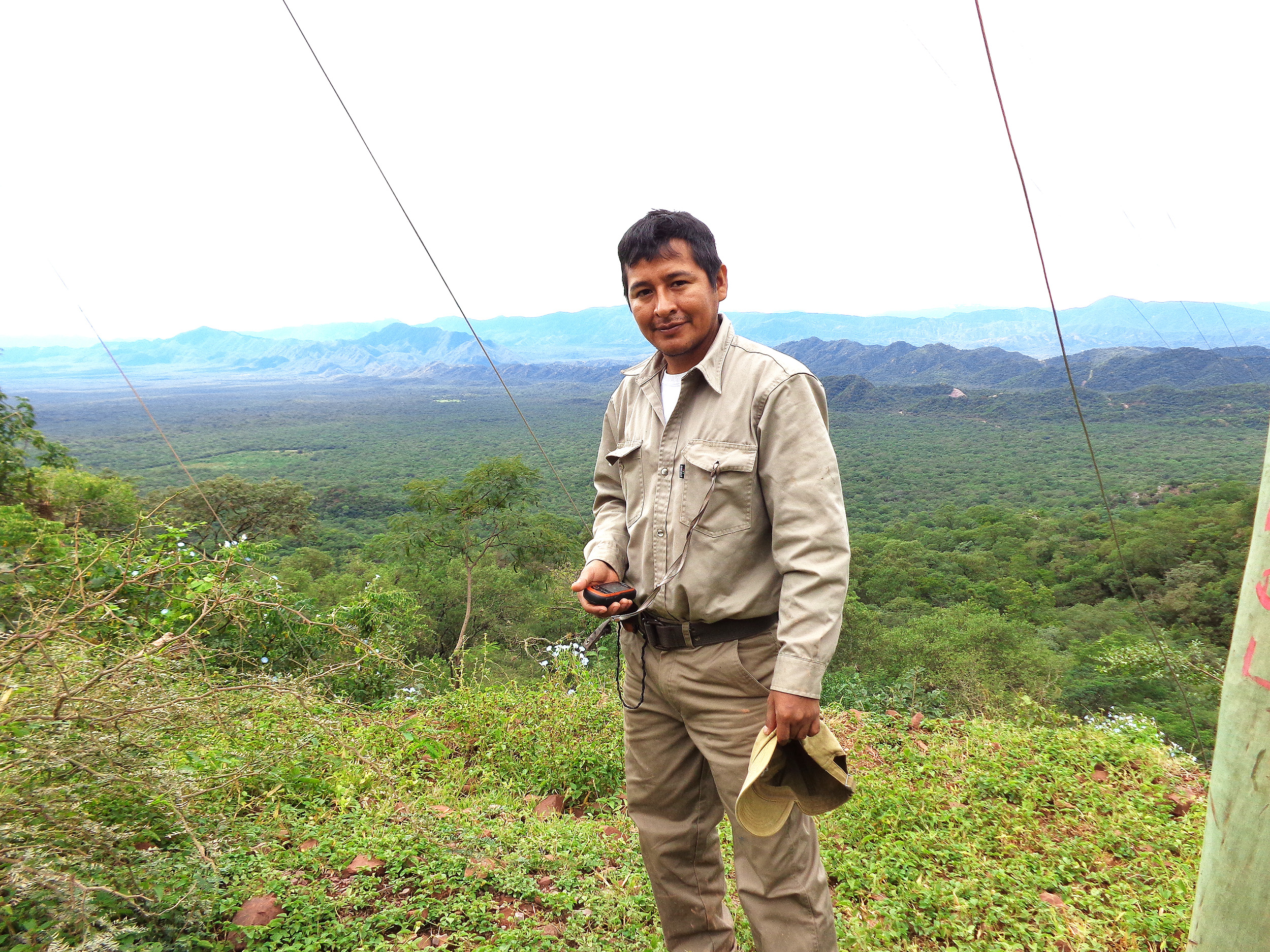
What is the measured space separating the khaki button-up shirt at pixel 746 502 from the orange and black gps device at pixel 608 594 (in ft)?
0.10

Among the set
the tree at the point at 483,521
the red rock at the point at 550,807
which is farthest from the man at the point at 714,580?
the tree at the point at 483,521

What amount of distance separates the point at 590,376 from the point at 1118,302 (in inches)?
2824

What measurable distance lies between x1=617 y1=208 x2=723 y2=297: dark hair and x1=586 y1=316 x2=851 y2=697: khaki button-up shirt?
0.15 m

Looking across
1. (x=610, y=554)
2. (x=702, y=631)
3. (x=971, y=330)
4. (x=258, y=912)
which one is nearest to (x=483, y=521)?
(x=258, y=912)

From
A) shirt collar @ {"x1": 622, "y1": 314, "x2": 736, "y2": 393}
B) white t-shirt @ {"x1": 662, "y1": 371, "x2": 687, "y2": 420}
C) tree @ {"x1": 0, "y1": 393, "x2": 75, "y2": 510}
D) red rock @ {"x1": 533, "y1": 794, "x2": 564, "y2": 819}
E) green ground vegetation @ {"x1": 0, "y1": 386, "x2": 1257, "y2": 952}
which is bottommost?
red rock @ {"x1": 533, "y1": 794, "x2": 564, "y2": 819}

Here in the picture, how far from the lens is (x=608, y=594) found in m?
1.46

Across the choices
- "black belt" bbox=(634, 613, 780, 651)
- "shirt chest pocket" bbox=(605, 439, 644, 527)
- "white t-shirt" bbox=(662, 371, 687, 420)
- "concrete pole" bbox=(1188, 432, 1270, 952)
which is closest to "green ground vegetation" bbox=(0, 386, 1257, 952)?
"black belt" bbox=(634, 613, 780, 651)

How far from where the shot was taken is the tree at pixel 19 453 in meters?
7.42

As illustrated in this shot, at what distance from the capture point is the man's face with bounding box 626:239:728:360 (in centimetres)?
137

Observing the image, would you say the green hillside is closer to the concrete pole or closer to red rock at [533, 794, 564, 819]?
red rock at [533, 794, 564, 819]

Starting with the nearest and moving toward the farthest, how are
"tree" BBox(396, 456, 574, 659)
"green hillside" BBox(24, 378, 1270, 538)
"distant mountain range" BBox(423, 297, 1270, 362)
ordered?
"tree" BBox(396, 456, 574, 659)
"green hillside" BBox(24, 378, 1270, 538)
"distant mountain range" BBox(423, 297, 1270, 362)

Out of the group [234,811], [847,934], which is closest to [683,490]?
[847,934]

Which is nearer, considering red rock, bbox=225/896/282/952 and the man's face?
the man's face

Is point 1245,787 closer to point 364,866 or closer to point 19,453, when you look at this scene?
point 364,866
